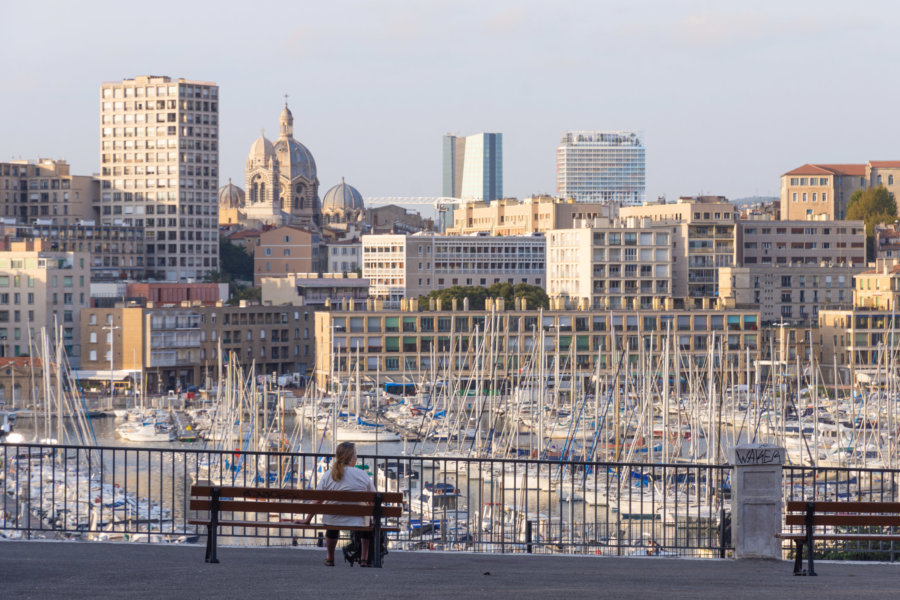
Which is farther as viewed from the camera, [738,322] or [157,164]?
[157,164]

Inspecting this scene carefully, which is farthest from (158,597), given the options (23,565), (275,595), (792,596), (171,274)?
(171,274)

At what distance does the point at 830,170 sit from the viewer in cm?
13912

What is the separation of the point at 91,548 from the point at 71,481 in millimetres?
23271

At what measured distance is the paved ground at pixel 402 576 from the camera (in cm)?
1241

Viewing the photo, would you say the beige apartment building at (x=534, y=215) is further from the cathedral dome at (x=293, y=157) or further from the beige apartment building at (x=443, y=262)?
the cathedral dome at (x=293, y=157)

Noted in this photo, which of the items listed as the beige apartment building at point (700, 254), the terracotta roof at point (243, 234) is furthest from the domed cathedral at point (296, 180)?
the beige apartment building at point (700, 254)

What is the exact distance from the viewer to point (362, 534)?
→ 13656mm

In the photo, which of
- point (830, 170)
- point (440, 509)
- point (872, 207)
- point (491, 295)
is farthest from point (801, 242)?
point (440, 509)

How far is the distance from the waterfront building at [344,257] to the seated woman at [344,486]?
120309 mm

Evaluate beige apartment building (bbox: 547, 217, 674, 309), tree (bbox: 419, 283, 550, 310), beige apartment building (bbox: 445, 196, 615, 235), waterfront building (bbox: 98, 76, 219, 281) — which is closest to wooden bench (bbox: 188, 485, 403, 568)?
tree (bbox: 419, 283, 550, 310)

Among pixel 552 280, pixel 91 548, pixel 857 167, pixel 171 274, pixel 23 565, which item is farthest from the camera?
pixel 857 167

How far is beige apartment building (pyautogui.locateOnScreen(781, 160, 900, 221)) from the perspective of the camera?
444 ft

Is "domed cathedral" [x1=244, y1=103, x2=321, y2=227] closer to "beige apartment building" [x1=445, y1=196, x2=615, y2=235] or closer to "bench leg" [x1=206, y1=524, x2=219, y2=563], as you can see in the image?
"beige apartment building" [x1=445, y1=196, x2=615, y2=235]

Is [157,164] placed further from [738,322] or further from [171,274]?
[738,322]
